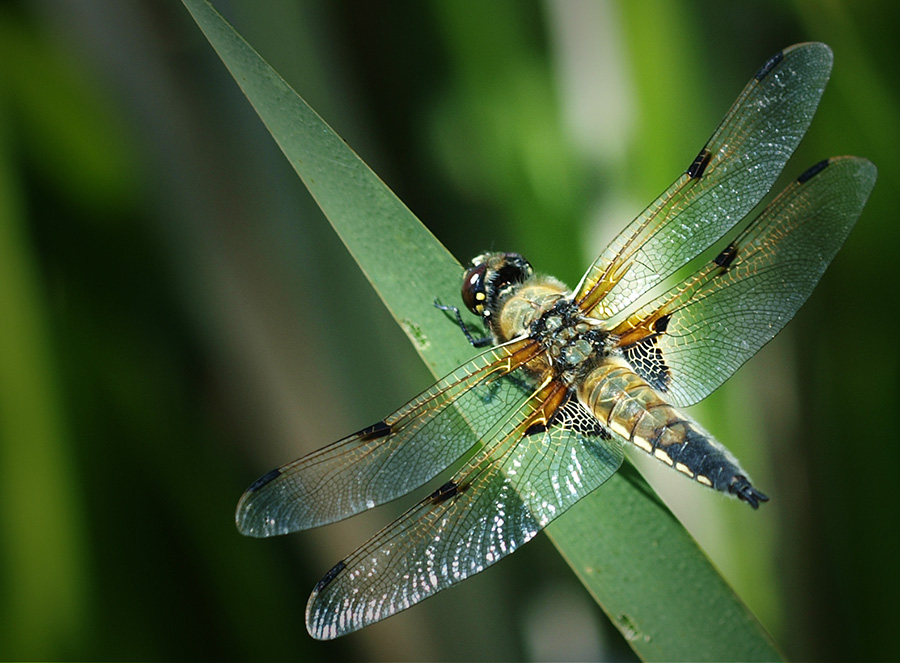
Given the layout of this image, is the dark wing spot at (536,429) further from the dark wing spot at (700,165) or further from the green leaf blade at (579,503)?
the dark wing spot at (700,165)

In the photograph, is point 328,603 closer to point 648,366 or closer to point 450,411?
point 450,411

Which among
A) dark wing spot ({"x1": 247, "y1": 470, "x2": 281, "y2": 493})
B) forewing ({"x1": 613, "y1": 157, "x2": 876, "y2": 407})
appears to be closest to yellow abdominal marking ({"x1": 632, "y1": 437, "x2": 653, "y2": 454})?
forewing ({"x1": 613, "y1": 157, "x2": 876, "y2": 407})

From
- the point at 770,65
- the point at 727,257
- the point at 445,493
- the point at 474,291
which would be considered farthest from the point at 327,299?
the point at 770,65

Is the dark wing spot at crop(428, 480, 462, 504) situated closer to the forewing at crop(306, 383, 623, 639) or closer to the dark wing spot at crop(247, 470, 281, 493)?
the forewing at crop(306, 383, 623, 639)

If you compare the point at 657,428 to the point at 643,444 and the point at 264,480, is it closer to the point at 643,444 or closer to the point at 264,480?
the point at 643,444

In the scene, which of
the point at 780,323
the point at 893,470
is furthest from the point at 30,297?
the point at 893,470

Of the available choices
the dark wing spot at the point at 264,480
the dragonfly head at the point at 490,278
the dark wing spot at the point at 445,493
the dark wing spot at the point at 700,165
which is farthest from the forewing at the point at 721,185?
the dark wing spot at the point at 264,480
